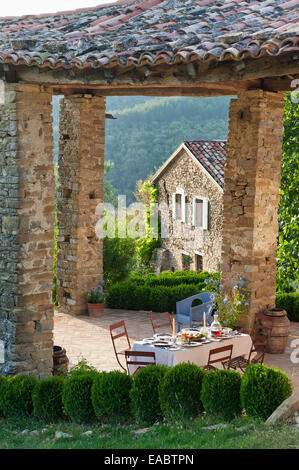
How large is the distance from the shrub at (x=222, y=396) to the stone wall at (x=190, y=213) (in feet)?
55.4

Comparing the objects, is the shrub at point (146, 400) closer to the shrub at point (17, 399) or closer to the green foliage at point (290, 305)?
the shrub at point (17, 399)

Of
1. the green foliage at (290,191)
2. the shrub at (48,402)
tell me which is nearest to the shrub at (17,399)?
the shrub at (48,402)

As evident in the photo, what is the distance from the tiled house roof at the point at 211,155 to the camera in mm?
23047

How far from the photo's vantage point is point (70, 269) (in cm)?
1258

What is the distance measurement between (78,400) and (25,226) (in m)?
2.30

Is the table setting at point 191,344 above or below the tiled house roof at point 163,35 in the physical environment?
below

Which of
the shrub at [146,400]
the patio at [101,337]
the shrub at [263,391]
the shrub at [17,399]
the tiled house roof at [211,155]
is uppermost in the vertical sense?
the tiled house roof at [211,155]

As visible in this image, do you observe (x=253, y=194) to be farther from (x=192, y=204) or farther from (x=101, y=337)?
(x=192, y=204)

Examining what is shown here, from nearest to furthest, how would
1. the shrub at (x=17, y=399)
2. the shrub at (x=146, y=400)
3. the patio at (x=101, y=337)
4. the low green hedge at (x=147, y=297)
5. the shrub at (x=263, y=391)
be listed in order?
the shrub at (x=263, y=391) → the shrub at (x=146, y=400) → the shrub at (x=17, y=399) → the patio at (x=101, y=337) → the low green hedge at (x=147, y=297)

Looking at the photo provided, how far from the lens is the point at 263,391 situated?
5949mm

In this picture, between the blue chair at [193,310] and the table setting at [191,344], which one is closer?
the table setting at [191,344]

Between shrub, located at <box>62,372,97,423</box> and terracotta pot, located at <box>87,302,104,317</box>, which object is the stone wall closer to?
terracotta pot, located at <box>87,302,104,317</box>

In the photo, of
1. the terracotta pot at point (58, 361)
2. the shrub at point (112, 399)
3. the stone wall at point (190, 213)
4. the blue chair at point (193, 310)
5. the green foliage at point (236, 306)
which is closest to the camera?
the shrub at point (112, 399)
